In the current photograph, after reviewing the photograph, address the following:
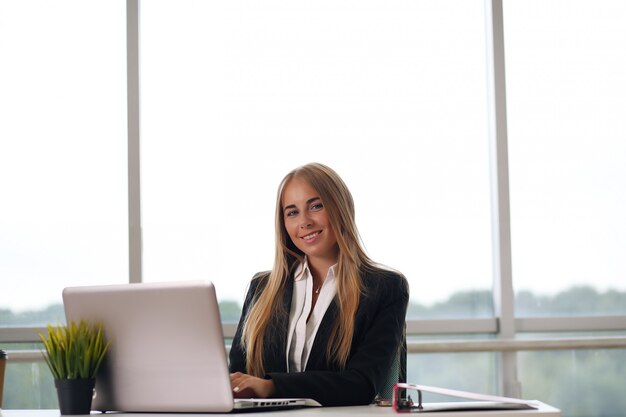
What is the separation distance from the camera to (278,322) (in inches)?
108

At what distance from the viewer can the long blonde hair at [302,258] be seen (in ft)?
8.70

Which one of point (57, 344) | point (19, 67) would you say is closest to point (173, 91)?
point (19, 67)

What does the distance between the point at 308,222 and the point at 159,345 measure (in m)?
0.90

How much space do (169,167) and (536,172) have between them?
1.74 m

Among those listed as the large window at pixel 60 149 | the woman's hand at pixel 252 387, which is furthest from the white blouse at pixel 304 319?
the large window at pixel 60 149

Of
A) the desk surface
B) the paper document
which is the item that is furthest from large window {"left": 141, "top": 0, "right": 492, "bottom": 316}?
the paper document

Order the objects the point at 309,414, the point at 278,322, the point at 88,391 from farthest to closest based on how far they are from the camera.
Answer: the point at 278,322, the point at 88,391, the point at 309,414

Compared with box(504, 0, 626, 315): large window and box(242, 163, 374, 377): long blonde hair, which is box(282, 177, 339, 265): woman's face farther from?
box(504, 0, 626, 315): large window

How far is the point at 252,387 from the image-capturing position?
2.14 m

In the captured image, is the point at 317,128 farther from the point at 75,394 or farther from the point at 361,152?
the point at 75,394

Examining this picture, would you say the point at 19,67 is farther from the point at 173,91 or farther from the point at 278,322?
the point at 278,322

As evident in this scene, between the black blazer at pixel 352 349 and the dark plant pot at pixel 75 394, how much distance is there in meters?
0.44

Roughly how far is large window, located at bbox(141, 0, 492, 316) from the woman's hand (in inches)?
80.3

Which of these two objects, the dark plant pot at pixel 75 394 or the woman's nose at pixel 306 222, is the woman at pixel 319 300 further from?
the dark plant pot at pixel 75 394
